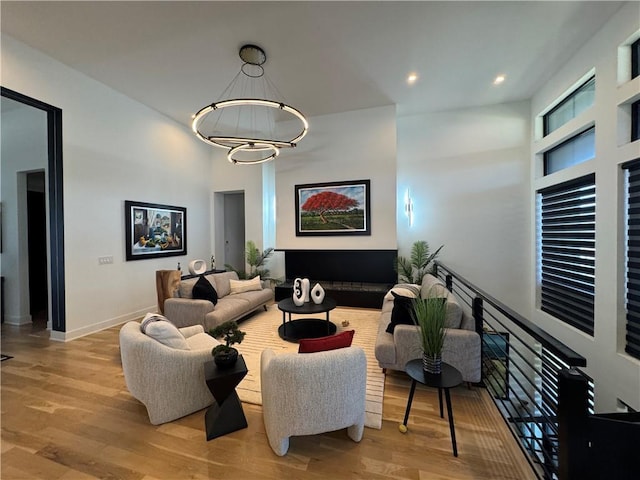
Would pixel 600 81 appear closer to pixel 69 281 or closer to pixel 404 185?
pixel 404 185

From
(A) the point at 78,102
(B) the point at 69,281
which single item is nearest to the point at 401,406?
(B) the point at 69,281

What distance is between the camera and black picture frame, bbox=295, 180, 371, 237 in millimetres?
5344

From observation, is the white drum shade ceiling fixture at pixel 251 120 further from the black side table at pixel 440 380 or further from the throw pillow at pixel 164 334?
the black side table at pixel 440 380

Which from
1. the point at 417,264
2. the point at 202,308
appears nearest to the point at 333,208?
the point at 417,264

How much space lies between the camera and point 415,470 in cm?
167

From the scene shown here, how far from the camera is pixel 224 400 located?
6.67ft

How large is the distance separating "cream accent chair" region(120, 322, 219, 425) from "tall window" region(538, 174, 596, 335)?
478 cm

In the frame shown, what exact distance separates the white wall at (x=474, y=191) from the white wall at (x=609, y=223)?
1.59 metres

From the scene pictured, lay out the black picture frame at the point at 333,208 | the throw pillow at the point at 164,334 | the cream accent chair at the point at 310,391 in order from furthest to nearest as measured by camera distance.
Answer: the black picture frame at the point at 333,208 < the throw pillow at the point at 164,334 < the cream accent chair at the point at 310,391

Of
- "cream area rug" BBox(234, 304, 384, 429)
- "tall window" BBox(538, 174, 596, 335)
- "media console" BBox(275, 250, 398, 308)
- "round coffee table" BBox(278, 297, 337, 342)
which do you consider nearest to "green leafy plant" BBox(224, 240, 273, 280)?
"media console" BBox(275, 250, 398, 308)

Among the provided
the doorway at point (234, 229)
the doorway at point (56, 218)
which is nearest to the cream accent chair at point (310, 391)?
the doorway at point (56, 218)

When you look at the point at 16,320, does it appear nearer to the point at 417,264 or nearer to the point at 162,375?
A: the point at 162,375

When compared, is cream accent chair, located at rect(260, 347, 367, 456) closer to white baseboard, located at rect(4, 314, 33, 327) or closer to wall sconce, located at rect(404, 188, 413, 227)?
wall sconce, located at rect(404, 188, 413, 227)

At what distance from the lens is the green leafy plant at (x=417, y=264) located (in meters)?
5.20
